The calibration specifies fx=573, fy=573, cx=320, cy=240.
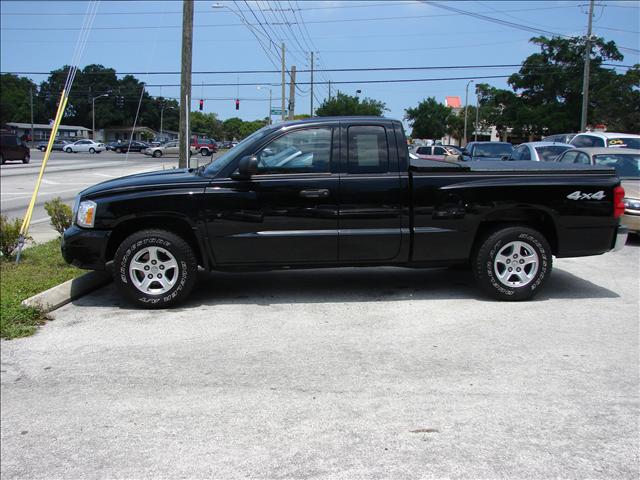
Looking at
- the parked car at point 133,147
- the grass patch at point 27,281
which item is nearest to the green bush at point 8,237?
the grass patch at point 27,281

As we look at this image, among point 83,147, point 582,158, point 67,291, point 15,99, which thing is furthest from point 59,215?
point 15,99

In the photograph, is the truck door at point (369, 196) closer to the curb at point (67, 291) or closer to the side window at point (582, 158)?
the curb at point (67, 291)

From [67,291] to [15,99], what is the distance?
11161 centimetres

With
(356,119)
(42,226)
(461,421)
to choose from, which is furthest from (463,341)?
(42,226)

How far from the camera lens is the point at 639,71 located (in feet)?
131

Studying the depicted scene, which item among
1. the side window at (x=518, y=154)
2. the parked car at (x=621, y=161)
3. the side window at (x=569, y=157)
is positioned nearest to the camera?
the parked car at (x=621, y=161)

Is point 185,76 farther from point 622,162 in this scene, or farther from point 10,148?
point 10,148

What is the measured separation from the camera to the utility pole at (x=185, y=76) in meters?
13.6

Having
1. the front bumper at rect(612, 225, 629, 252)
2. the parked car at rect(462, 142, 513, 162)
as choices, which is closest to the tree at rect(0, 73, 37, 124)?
the parked car at rect(462, 142, 513, 162)

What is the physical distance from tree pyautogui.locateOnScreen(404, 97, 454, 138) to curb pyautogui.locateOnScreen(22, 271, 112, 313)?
78087 millimetres

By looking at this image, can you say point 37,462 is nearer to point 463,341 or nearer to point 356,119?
point 463,341

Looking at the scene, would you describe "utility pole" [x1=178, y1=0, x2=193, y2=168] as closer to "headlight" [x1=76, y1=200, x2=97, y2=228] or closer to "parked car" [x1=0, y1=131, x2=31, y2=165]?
"headlight" [x1=76, y1=200, x2=97, y2=228]

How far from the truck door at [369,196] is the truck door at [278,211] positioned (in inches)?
5.3

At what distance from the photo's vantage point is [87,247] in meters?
5.86
